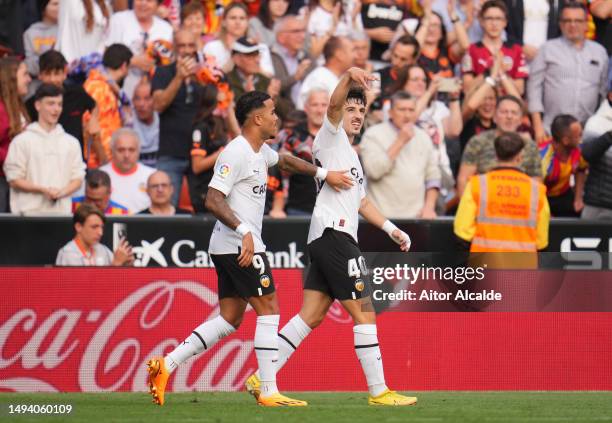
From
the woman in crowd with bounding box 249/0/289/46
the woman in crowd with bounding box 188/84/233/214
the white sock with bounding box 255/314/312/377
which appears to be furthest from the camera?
the woman in crowd with bounding box 249/0/289/46

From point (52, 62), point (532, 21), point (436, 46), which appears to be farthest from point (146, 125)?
point (532, 21)

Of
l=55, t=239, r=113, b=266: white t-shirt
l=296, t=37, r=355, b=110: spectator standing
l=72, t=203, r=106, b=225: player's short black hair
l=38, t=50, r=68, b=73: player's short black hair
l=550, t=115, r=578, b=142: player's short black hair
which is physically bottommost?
l=55, t=239, r=113, b=266: white t-shirt

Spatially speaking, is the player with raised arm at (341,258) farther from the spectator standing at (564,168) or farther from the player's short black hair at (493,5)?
the player's short black hair at (493,5)

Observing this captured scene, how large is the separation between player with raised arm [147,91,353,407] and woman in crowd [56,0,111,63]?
6.10 meters

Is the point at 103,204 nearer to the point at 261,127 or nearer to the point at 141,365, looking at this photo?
the point at 141,365

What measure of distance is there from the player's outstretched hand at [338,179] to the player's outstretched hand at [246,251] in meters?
0.77

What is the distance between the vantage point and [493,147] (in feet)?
47.5

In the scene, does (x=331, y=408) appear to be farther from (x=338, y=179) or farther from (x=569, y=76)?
(x=569, y=76)

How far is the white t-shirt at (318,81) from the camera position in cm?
1506

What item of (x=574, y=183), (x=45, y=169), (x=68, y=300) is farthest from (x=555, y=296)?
(x=45, y=169)

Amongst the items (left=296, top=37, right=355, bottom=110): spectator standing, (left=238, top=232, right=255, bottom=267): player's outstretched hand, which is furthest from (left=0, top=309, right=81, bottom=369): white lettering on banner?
(left=296, top=37, right=355, bottom=110): spectator standing

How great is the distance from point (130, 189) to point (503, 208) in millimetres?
4182

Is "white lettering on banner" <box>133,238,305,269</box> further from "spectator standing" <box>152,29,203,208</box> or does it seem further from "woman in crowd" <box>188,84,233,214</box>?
"spectator standing" <box>152,29,203,208</box>

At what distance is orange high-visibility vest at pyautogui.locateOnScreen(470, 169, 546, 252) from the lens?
41.2 feet
